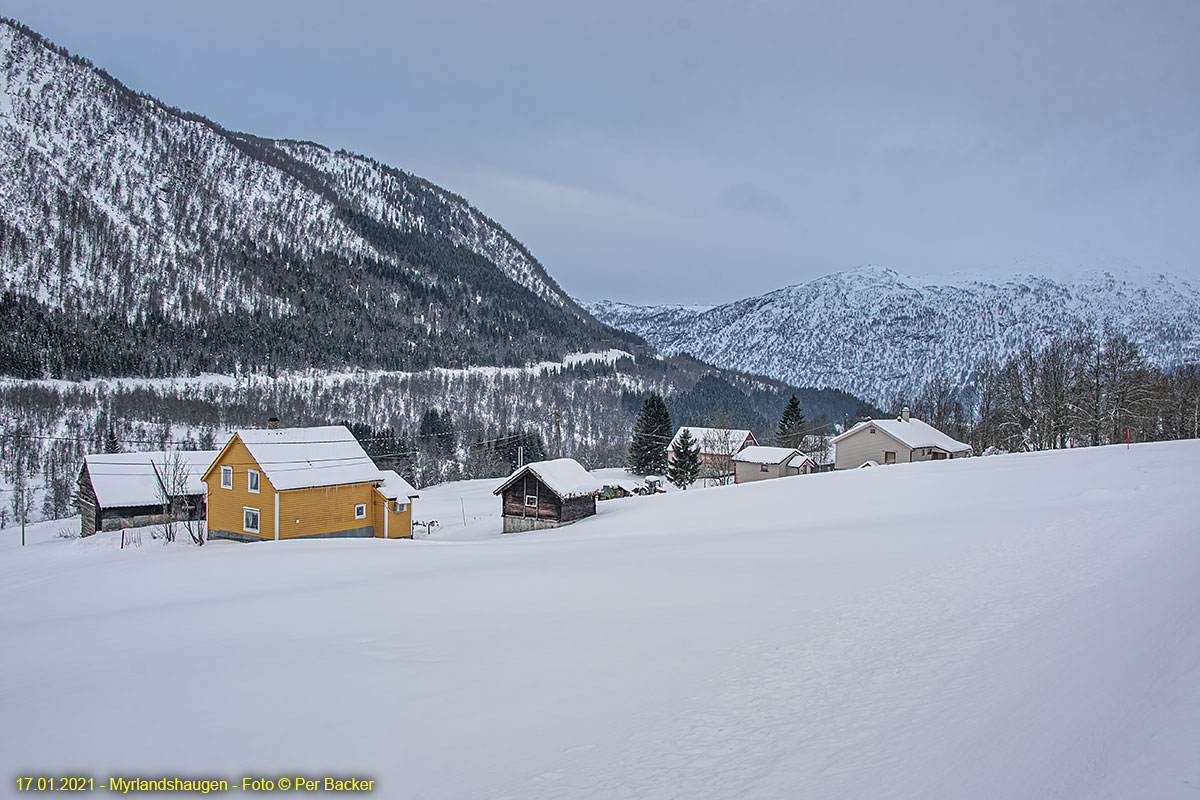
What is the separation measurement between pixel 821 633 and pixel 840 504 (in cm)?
1870

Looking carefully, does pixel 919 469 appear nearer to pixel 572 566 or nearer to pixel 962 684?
pixel 572 566

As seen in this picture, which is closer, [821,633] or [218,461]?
[821,633]

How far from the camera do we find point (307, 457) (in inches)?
1265

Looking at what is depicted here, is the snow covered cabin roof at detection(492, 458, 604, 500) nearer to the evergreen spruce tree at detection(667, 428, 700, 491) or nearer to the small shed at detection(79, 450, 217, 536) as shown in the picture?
the small shed at detection(79, 450, 217, 536)

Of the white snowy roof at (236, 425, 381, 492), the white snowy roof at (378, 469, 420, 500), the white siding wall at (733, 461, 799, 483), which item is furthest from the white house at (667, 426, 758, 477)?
the white snowy roof at (236, 425, 381, 492)

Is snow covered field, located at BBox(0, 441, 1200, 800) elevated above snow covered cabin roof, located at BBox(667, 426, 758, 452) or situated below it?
below

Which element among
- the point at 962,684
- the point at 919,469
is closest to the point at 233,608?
the point at 962,684

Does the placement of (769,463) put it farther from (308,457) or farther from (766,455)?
(308,457)

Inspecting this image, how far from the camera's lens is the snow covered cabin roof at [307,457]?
30656 mm

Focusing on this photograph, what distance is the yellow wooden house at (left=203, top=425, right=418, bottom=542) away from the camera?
3045 cm

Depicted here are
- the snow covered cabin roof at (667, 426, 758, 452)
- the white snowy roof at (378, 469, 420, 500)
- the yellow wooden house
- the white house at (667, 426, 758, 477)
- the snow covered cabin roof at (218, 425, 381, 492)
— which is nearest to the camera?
the yellow wooden house

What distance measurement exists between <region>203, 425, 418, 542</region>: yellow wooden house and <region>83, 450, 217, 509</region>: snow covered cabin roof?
12.6 meters

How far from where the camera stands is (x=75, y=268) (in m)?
191

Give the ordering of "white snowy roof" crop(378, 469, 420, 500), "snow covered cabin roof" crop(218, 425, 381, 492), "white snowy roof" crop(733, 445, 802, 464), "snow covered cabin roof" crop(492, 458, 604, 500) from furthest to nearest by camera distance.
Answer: "white snowy roof" crop(733, 445, 802, 464)
"white snowy roof" crop(378, 469, 420, 500)
"snow covered cabin roof" crop(492, 458, 604, 500)
"snow covered cabin roof" crop(218, 425, 381, 492)
